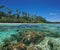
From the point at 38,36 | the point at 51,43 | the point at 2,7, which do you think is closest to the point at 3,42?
the point at 38,36

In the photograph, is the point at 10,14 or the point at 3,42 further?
the point at 10,14

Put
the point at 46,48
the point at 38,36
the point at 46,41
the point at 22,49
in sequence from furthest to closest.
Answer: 1. the point at 38,36
2. the point at 46,41
3. the point at 46,48
4. the point at 22,49

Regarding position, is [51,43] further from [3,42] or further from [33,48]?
[3,42]

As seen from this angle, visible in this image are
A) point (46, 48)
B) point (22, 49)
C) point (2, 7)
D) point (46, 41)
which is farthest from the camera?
point (2, 7)

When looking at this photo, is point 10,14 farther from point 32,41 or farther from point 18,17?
point 32,41

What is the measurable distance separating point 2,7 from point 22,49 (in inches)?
4098

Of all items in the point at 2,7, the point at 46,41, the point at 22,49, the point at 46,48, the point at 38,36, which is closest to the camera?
the point at 22,49

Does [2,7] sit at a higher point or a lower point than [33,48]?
higher

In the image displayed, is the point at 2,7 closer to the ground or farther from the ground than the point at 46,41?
farther from the ground

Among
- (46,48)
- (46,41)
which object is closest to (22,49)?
(46,48)

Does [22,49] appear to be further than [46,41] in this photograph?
No

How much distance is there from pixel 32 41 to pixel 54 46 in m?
2.16

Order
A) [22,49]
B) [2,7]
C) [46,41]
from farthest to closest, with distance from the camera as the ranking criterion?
[2,7]
[46,41]
[22,49]

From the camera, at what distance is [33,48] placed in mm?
11992
